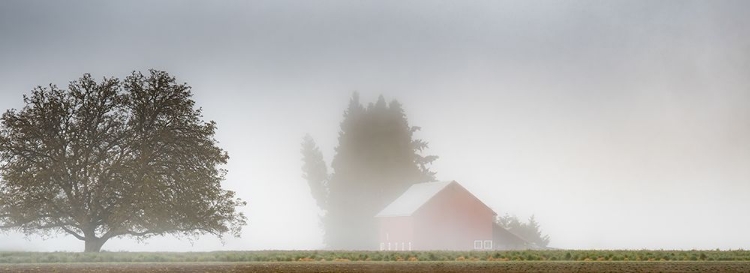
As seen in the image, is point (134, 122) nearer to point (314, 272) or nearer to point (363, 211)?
point (314, 272)

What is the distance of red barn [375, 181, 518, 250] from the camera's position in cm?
8044

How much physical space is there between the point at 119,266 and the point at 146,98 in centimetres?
1672

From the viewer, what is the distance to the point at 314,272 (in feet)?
98.5

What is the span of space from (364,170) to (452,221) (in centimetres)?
2817

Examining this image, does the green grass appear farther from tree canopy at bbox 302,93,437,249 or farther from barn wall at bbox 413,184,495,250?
tree canopy at bbox 302,93,437,249

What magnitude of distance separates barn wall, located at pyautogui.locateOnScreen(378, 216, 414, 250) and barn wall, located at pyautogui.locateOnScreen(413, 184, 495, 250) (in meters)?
0.81

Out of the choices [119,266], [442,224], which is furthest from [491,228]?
[119,266]

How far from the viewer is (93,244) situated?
162 feet

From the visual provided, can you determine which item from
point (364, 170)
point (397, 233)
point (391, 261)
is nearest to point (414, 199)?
point (397, 233)

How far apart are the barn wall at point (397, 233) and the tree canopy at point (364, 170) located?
16.2m

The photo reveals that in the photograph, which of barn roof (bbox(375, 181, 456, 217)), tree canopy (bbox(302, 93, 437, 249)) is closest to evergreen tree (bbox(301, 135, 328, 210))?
tree canopy (bbox(302, 93, 437, 249))

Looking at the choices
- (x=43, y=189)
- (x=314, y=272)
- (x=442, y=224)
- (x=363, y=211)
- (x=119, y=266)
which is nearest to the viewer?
(x=314, y=272)

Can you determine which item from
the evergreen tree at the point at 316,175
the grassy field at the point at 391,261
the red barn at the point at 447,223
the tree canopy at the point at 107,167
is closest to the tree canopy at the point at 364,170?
the evergreen tree at the point at 316,175

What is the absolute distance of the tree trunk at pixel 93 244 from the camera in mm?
49125
